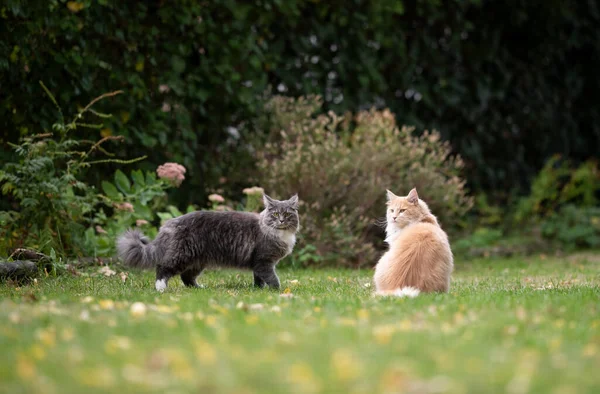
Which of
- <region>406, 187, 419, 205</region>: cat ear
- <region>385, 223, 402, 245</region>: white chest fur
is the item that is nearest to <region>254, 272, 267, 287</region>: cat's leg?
<region>385, 223, 402, 245</region>: white chest fur

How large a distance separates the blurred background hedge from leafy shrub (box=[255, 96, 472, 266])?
16.6 inches

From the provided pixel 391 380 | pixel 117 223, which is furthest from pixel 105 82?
pixel 391 380

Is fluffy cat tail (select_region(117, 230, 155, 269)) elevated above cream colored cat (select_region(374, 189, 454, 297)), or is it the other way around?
cream colored cat (select_region(374, 189, 454, 297))

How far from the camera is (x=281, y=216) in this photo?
600cm

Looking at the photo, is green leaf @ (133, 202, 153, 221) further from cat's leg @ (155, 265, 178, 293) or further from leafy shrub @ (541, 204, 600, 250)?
leafy shrub @ (541, 204, 600, 250)

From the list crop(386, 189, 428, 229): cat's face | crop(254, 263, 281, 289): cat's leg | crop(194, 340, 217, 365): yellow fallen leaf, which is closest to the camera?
crop(194, 340, 217, 365): yellow fallen leaf

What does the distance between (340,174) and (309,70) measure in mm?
1825

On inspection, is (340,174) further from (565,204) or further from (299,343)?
(299,343)

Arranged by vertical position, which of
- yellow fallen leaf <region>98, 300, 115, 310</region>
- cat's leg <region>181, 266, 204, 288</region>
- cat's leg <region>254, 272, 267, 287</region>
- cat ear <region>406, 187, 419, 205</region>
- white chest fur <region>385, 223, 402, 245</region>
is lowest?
cat's leg <region>181, 266, 204, 288</region>

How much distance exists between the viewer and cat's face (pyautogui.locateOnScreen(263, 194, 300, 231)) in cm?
600

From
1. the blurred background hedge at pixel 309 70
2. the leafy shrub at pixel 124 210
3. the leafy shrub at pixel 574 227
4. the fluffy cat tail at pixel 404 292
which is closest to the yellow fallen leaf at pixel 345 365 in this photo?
the fluffy cat tail at pixel 404 292

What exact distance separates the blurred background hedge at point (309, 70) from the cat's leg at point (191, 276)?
7.17ft

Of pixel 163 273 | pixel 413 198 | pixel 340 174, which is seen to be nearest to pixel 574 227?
pixel 340 174

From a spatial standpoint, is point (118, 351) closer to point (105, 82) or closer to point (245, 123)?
point (105, 82)
